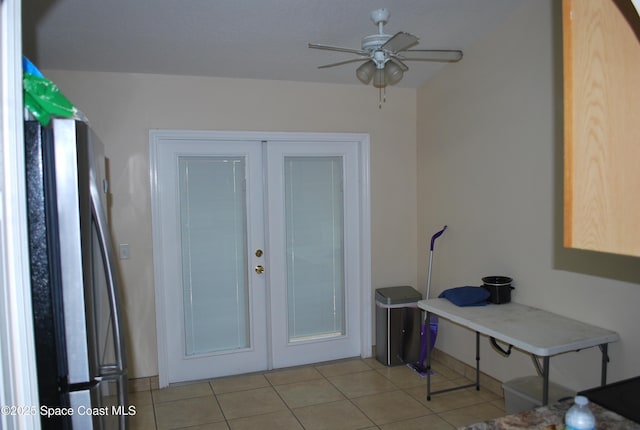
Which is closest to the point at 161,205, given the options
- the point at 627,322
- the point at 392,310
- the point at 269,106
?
the point at 269,106

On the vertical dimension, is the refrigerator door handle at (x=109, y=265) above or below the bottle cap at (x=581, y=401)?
above

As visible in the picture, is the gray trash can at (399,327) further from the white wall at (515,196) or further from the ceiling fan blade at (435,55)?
the ceiling fan blade at (435,55)

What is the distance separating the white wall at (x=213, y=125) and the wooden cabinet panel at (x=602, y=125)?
127 inches

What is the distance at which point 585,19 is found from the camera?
92cm

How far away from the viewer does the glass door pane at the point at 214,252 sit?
3910 mm

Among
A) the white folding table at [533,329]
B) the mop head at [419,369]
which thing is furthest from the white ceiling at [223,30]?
the mop head at [419,369]

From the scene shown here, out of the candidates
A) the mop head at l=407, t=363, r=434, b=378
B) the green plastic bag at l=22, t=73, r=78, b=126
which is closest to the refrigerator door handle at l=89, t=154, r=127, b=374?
the green plastic bag at l=22, t=73, r=78, b=126

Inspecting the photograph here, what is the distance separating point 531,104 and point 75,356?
3.07 meters

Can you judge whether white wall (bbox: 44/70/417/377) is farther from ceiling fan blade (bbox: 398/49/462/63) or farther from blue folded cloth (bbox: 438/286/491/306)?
ceiling fan blade (bbox: 398/49/462/63)

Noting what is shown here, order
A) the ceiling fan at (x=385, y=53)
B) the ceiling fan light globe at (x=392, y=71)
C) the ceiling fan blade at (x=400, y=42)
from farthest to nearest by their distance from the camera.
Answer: the ceiling fan light globe at (x=392, y=71) → the ceiling fan at (x=385, y=53) → the ceiling fan blade at (x=400, y=42)

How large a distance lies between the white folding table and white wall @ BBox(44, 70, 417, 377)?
53.0 inches

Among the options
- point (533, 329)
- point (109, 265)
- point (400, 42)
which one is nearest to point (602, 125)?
point (109, 265)

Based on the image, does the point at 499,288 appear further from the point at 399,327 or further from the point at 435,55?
the point at 435,55

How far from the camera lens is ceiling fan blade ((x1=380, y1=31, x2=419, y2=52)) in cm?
244
